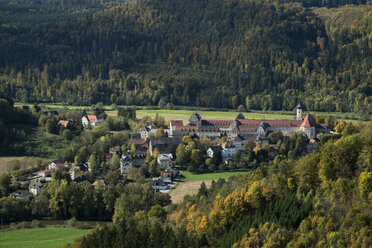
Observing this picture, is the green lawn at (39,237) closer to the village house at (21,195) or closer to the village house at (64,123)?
the village house at (21,195)

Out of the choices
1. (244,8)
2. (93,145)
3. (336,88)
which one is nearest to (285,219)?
(93,145)

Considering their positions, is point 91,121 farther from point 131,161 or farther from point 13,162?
point 131,161

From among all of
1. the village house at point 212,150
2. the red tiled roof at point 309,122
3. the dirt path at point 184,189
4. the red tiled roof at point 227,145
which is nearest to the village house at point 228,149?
the red tiled roof at point 227,145

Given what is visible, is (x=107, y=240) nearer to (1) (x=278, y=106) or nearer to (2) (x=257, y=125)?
(2) (x=257, y=125)

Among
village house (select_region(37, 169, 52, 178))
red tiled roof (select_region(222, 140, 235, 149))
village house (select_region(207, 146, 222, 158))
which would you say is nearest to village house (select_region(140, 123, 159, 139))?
village house (select_region(207, 146, 222, 158))

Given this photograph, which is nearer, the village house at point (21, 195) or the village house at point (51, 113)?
the village house at point (21, 195)

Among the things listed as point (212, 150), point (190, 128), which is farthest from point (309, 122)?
point (212, 150)
